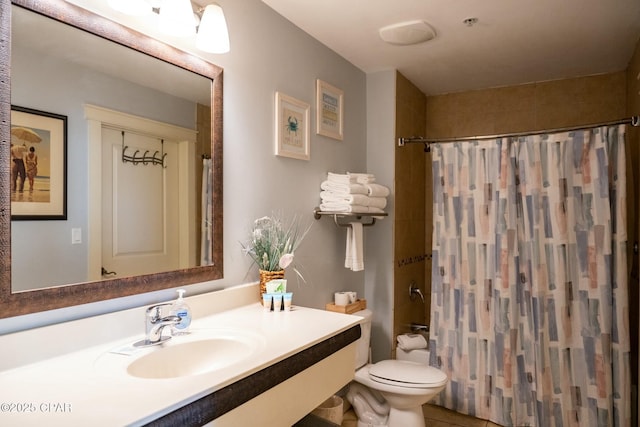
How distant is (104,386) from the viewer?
986 millimetres

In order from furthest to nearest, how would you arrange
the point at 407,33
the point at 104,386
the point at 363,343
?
the point at 363,343
the point at 407,33
the point at 104,386

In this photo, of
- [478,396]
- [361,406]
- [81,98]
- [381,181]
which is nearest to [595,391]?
[478,396]

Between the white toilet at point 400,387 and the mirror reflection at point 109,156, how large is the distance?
117 centimetres

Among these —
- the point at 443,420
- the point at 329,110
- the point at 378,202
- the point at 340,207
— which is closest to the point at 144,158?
the point at 340,207

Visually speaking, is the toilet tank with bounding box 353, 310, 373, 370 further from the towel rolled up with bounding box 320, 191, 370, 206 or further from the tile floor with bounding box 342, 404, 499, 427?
the towel rolled up with bounding box 320, 191, 370, 206

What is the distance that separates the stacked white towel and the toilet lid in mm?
923

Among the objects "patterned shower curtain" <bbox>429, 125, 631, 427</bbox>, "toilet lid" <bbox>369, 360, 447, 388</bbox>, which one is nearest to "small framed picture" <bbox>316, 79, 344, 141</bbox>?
"patterned shower curtain" <bbox>429, 125, 631, 427</bbox>

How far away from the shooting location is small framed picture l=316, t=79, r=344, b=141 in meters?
2.48

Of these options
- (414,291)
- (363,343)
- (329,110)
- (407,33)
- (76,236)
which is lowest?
(363,343)

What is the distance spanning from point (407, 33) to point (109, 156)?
174 cm

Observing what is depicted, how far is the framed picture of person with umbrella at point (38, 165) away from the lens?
3.73 ft

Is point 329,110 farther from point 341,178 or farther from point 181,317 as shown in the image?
point 181,317

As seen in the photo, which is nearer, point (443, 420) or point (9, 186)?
point (9, 186)

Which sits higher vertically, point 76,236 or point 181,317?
point 76,236
